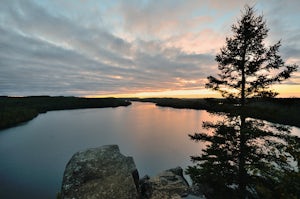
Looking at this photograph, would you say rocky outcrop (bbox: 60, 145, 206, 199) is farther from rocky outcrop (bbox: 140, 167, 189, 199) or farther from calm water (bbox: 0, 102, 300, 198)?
calm water (bbox: 0, 102, 300, 198)

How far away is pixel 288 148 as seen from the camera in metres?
5.13

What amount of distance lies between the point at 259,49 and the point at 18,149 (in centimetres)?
3719

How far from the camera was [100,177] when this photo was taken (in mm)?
10055

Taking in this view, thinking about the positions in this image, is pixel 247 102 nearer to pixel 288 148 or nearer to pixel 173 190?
pixel 173 190

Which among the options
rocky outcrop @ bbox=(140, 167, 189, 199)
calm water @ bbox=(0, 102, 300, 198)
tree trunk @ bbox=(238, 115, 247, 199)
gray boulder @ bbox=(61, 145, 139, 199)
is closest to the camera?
gray boulder @ bbox=(61, 145, 139, 199)

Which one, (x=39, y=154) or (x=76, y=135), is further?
(x=76, y=135)

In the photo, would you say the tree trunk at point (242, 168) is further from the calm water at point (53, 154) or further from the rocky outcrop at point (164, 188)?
the calm water at point (53, 154)

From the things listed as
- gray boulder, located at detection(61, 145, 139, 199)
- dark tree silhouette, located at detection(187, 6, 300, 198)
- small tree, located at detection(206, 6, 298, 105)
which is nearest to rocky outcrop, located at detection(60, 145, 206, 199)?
gray boulder, located at detection(61, 145, 139, 199)

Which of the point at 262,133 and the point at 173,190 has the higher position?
the point at 262,133

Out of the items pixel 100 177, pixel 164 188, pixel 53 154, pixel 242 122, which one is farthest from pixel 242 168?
pixel 53 154

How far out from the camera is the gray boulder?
365 inches

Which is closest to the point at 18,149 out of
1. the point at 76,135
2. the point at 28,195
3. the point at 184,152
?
the point at 76,135

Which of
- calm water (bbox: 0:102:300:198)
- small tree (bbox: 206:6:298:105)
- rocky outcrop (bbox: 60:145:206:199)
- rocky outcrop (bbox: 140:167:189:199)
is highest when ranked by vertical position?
small tree (bbox: 206:6:298:105)

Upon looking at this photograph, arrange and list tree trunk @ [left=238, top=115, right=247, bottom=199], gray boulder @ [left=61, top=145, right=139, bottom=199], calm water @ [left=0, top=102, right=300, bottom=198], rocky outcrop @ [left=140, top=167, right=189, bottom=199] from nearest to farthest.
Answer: gray boulder @ [left=61, top=145, right=139, bottom=199], rocky outcrop @ [left=140, top=167, right=189, bottom=199], tree trunk @ [left=238, top=115, right=247, bottom=199], calm water @ [left=0, top=102, right=300, bottom=198]
